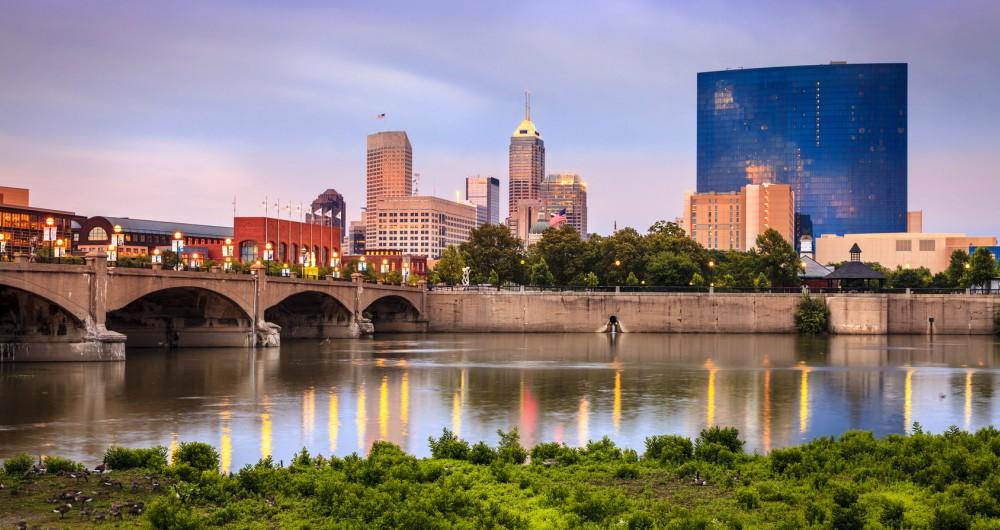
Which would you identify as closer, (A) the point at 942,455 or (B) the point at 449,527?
(B) the point at 449,527

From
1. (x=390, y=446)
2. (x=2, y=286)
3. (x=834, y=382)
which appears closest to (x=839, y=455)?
(x=390, y=446)

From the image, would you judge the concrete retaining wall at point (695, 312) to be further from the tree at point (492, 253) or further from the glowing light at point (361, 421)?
the glowing light at point (361, 421)

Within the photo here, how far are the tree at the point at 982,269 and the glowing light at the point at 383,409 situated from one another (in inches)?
4243

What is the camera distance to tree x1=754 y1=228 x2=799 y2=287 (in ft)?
510

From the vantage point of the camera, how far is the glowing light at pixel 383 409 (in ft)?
135

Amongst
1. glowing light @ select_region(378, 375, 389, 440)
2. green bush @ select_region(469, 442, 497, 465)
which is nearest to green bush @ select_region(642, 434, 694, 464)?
green bush @ select_region(469, 442, 497, 465)

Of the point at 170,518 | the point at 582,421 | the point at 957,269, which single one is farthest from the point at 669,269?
the point at 170,518

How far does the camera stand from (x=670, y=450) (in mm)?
28234

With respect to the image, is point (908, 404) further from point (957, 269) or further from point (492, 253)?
point (492, 253)

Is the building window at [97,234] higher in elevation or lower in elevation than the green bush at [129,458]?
higher

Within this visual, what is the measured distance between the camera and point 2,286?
66062 millimetres

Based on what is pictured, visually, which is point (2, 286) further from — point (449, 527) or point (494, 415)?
point (449, 527)

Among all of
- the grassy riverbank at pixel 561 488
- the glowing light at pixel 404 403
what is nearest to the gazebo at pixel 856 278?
the glowing light at pixel 404 403

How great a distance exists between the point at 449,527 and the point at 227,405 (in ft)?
111
